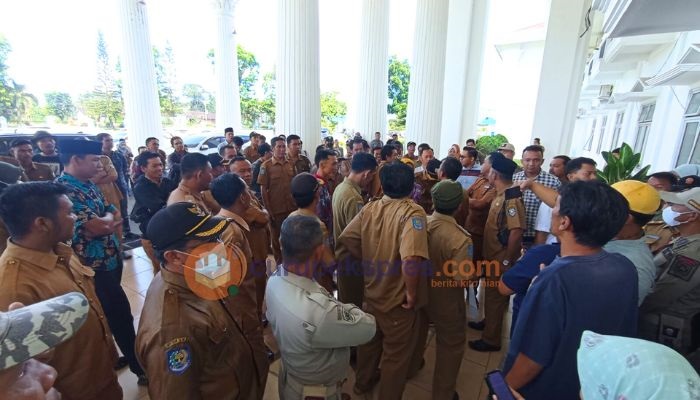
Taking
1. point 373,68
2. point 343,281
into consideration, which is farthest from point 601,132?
point 343,281

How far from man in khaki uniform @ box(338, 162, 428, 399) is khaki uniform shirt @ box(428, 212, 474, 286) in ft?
0.68

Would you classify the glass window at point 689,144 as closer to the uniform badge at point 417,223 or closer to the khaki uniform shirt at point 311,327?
the uniform badge at point 417,223

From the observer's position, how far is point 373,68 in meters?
9.15

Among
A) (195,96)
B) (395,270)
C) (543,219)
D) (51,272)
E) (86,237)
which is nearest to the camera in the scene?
(51,272)

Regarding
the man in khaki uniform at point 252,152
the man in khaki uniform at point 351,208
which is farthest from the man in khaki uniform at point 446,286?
the man in khaki uniform at point 252,152

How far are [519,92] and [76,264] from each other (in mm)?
22674

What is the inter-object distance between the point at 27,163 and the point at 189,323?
5202 mm

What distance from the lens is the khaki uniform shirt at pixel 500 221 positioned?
2.91 m

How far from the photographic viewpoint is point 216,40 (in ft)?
38.8

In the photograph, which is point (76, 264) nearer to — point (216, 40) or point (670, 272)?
point (670, 272)

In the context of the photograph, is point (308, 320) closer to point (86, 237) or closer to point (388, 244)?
point (388, 244)

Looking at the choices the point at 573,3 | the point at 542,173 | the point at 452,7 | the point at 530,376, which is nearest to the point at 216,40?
the point at 452,7

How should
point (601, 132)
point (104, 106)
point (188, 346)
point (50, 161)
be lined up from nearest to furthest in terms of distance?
1. point (188, 346)
2. point (50, 161)
3. point (601, 132)
4. point (104, 106)

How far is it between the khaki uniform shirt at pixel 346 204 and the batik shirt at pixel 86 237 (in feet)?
6.38
